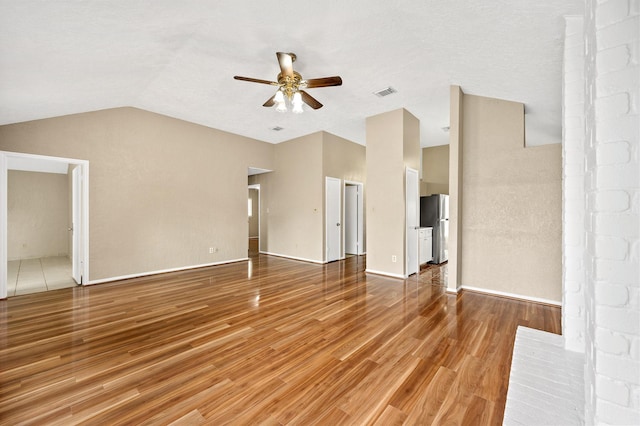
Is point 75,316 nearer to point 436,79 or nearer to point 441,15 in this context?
point 441,15

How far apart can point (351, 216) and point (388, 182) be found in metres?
2.48

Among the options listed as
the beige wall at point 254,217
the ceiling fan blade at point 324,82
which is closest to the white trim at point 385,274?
the ceiling fan blade at point 324,82

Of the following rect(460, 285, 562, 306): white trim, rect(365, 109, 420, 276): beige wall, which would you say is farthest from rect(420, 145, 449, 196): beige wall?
rect(460, 285, 562, 306): white trim

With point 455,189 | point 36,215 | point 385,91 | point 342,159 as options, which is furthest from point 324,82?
point 36,215

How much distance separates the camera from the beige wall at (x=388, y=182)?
4.72 m

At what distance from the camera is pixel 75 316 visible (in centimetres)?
303

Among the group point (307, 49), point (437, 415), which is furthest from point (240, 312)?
point (307, 49)

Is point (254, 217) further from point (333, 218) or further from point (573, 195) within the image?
point (573, 195)

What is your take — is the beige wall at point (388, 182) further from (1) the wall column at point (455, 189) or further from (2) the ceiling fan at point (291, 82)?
(2) the ceiling fan at point (291, 82)

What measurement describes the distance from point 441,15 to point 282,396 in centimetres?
332

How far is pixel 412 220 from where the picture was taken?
5043 mm

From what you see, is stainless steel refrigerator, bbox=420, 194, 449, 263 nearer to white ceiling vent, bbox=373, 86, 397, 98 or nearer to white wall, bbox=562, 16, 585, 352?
white ceiling vent, bbox=373, 86, 397, 98

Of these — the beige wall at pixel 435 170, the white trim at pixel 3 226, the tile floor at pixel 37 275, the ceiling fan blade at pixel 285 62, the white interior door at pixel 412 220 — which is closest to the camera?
the ceiling fan blade at pixel 285 62

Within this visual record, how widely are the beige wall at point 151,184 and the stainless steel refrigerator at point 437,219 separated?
14.3 feet
